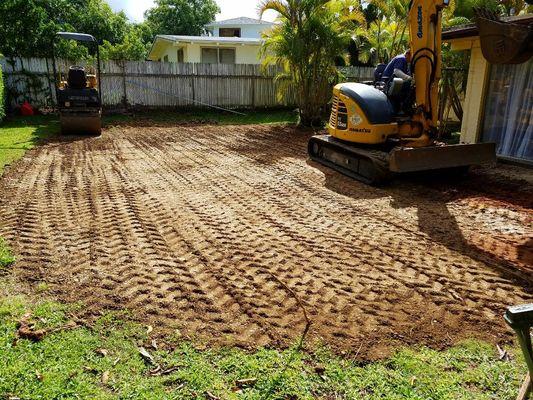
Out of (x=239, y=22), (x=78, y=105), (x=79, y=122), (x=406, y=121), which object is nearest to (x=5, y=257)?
(x=406, y=121)

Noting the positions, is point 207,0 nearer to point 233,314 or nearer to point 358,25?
point 358,25

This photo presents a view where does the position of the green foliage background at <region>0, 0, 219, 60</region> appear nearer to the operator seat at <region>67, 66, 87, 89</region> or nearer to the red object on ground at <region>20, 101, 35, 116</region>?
the red object on ground at <region>20, 101, 35, 116</region>

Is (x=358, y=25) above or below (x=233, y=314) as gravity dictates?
above

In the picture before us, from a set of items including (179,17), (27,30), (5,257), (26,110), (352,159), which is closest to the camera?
(5,257)

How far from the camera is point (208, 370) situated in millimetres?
2973

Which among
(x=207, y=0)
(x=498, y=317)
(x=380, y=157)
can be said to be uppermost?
(x=207, y=0)

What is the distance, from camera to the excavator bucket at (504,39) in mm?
5008

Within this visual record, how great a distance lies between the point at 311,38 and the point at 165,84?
23.1 ft

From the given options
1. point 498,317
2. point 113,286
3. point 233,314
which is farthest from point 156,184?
point 498,317

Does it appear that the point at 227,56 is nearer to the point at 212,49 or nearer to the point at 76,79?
the point at 212,49

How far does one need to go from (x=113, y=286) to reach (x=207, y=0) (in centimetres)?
5470

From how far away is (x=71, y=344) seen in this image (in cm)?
318

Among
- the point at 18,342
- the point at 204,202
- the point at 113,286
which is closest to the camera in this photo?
the point at 18,342

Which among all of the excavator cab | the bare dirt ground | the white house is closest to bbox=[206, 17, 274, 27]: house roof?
the white house
